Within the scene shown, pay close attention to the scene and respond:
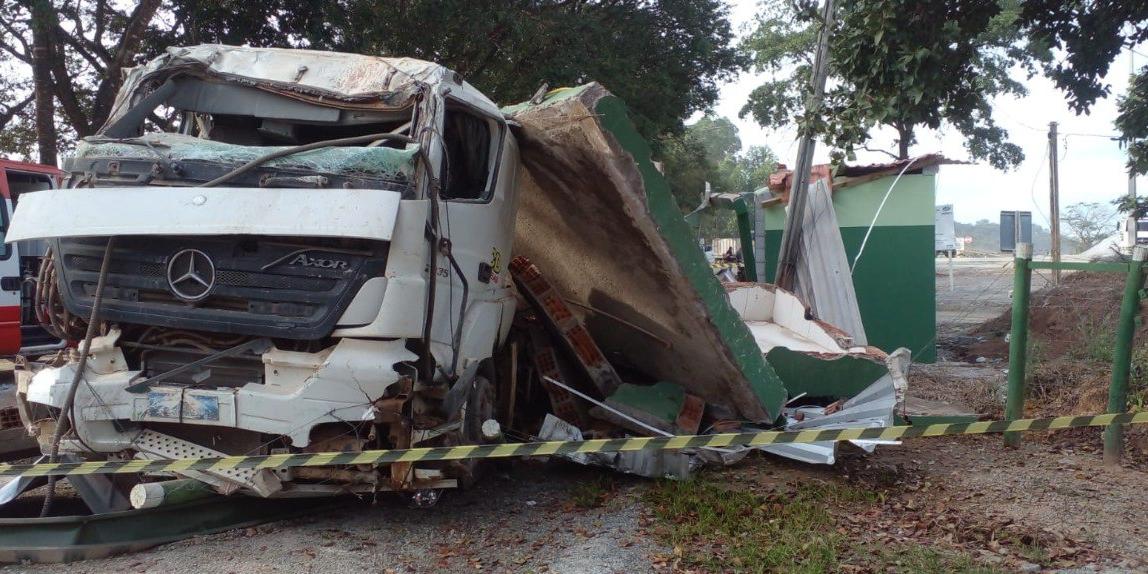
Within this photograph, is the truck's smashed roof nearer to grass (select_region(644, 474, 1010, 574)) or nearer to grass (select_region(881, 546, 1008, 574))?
grass (select_region(644, 474, 1010, 574))

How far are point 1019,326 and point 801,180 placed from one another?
169 inches

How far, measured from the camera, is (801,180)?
1002 centimetres

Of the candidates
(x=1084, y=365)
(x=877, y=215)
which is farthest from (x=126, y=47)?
(x=1084, y=365)

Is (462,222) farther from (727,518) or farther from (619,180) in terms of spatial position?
(727,518)

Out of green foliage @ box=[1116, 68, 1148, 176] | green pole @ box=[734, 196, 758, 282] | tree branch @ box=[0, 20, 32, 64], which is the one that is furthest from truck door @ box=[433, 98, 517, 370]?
tree branch @ box=[0, 20, 32, 64]

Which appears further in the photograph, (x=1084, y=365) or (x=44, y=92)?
(x=44, y=92)

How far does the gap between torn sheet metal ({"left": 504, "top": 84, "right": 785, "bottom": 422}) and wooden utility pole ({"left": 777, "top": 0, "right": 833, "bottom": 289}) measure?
10.8ft

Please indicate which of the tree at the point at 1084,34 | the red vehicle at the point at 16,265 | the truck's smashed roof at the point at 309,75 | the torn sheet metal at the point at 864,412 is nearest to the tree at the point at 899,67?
the tree at the point at 1084,34

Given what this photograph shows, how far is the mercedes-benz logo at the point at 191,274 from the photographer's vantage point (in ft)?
13.9

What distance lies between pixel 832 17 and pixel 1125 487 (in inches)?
230

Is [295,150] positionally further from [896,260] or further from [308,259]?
[896,260]

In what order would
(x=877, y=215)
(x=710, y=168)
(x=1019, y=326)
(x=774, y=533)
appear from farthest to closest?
(x=710, y=168) → (x=877, y=215) → (x=1019, y=326) → (x=774, y=533)

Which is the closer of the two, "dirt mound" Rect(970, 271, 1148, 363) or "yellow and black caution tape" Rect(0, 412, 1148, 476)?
"yellow and black caution tape" Rect(0, 412, 1148, 476)

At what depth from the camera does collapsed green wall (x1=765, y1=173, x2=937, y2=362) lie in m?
10.9
